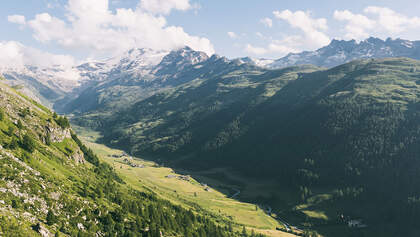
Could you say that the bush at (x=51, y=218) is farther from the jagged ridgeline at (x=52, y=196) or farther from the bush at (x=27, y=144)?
the bush at (x=27, y=144)

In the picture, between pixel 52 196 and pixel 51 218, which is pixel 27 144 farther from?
pixel 51 218

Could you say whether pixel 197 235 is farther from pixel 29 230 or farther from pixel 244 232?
pixel 29 230

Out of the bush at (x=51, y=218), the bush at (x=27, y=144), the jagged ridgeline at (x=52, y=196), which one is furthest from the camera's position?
the bush at (x=27, y=144)

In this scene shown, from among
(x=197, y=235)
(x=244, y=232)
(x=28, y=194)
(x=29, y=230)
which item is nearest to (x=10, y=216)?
(x=29, y=230)

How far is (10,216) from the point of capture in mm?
56281

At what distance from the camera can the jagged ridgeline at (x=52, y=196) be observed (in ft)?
207

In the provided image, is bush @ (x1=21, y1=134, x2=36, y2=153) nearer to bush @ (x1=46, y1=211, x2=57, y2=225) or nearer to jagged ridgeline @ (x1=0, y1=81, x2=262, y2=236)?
jagged ridgeline @ (x1=0, y1=81, x2=262, y2=236)

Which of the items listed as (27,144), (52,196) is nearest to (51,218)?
(52,196)

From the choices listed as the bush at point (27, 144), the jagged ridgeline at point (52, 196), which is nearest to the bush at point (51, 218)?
the jagged ridgeline at point (52, 196)

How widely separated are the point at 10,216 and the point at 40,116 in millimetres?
97482

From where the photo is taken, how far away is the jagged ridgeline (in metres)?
63.2

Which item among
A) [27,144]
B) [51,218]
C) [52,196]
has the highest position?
[27,144]

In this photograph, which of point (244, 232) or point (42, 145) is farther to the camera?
point (244, 232)

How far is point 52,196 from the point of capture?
75562 mm
